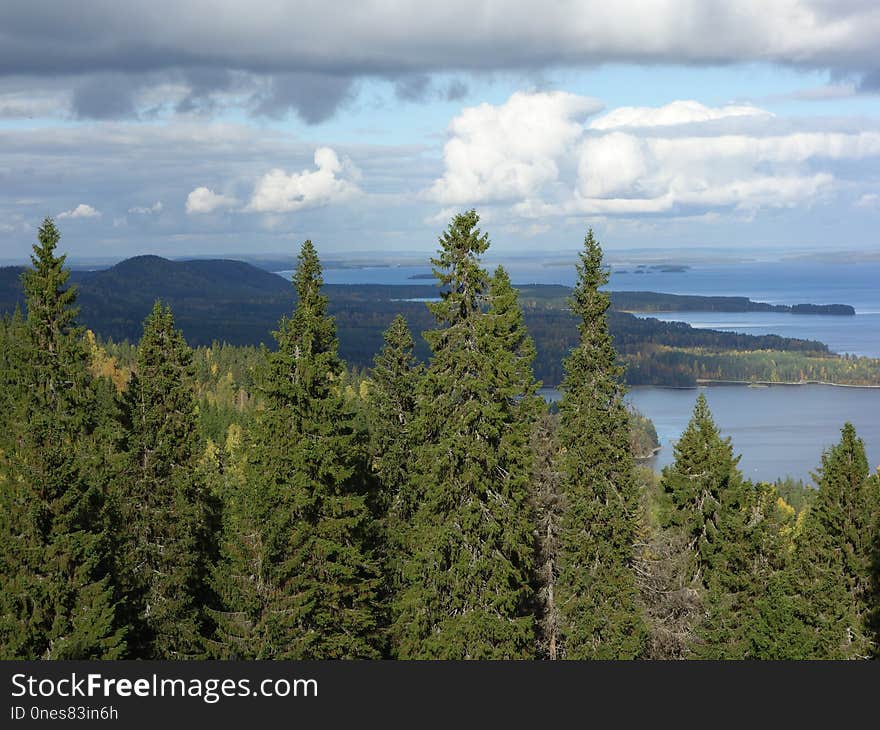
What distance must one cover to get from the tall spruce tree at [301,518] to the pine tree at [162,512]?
2032mm

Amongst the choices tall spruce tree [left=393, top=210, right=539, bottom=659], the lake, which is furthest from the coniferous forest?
the lake

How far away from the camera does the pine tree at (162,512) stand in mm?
30141

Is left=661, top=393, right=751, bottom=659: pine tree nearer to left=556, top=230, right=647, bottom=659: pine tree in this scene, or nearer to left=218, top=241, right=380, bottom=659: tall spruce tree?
left=556, top=230, right=647, bottom=659: pine tree

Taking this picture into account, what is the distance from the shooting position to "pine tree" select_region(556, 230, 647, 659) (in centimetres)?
3097

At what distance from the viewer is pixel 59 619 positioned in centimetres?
2423

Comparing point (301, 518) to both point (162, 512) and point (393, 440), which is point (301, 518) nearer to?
point (162, 512)

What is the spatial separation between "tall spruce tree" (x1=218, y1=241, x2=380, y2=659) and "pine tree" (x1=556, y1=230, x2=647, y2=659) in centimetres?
655

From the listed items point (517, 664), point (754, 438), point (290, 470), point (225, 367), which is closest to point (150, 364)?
point (290, 470)

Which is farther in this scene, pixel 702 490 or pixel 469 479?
pixel 702 490

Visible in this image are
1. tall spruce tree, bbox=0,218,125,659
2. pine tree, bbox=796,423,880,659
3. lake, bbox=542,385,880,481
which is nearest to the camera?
tall spruce tree, bbox=0,218,125,659

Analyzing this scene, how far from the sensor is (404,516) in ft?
113

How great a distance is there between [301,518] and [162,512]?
18.5ft

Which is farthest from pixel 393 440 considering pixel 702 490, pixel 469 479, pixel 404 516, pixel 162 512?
pixel 702 490

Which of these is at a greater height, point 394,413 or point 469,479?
point 394,413
